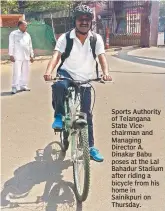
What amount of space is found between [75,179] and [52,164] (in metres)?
0.88

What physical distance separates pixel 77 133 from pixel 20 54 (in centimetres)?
562

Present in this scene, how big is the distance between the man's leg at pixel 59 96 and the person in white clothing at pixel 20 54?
193 inches

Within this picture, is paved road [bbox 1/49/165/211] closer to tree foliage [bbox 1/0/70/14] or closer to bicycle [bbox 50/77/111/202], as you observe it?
bicycle [bbox 50/77/111/202]

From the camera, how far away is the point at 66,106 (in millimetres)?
3969

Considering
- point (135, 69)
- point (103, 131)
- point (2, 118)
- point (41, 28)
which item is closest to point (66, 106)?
point (103, 131)

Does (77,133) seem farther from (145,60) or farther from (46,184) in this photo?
A: (145,60)

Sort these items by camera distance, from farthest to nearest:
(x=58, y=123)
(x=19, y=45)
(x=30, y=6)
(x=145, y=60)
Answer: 1. (x=30, y=6)
2. (x=145, y=60)
3. (x=19, y=45)
4. (x=58, y=123)

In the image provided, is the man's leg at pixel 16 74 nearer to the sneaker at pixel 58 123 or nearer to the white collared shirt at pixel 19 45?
the white collared shirt at pixel 19 45

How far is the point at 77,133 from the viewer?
362 centimetres

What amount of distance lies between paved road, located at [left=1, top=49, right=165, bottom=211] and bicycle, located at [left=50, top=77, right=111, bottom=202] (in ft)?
0.63

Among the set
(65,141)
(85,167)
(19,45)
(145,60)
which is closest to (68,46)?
(65,141)

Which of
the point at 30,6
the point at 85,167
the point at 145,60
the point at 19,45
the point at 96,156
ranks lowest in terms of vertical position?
the point at 96,156

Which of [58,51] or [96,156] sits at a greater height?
[58,51]

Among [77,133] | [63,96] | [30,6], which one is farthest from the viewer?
[30,6]
